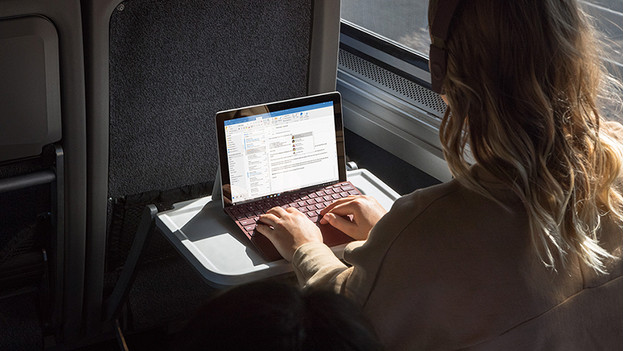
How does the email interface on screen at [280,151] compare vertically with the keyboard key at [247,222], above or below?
above

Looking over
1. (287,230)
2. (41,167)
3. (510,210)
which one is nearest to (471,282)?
(510,210)

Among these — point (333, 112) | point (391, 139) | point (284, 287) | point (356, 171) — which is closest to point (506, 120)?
point (284, 287)

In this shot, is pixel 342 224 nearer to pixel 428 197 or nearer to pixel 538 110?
pixel 428 197

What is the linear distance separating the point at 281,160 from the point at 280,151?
2 cm

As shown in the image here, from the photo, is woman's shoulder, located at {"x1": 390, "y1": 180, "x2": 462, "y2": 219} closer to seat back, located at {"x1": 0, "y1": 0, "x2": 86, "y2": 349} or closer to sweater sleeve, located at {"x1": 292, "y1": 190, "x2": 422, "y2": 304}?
sweater sleeve, located at {"x1": 292, "y1": 190, "x2": 422, "y2": 304}

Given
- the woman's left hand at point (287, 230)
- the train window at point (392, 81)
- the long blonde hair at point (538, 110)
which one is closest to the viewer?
the long blonde hair at point (538, 110)

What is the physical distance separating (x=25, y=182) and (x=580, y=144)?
1041 mm

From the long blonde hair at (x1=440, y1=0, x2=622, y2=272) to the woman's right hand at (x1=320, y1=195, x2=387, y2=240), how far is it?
1.36ft

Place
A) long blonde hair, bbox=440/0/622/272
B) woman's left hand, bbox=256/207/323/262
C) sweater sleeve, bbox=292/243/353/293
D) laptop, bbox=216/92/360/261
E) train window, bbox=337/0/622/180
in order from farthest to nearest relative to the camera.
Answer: train window, bbox=337/0/622/180 → laptop, bbox=216/92/360/261 → woman's left hand, bbox=256/207/323/262 → sweater sleeve, bbox=292/243/353/293 → long blonde hair, bbox=440/0/622/272

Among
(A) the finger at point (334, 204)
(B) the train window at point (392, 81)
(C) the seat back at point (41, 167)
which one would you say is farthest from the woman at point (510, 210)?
(B) the train window at point (392, 81)

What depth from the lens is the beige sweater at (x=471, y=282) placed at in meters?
0.95

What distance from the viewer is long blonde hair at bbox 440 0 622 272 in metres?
0.95

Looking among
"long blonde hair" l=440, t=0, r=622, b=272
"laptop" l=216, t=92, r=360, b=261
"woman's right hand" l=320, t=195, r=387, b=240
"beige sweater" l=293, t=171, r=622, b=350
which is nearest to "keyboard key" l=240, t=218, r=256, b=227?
"laptop" l=216, t=92, r=360, b=261

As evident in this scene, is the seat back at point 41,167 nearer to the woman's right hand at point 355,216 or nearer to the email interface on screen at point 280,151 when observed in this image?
the email interface on screen at point 280,151
